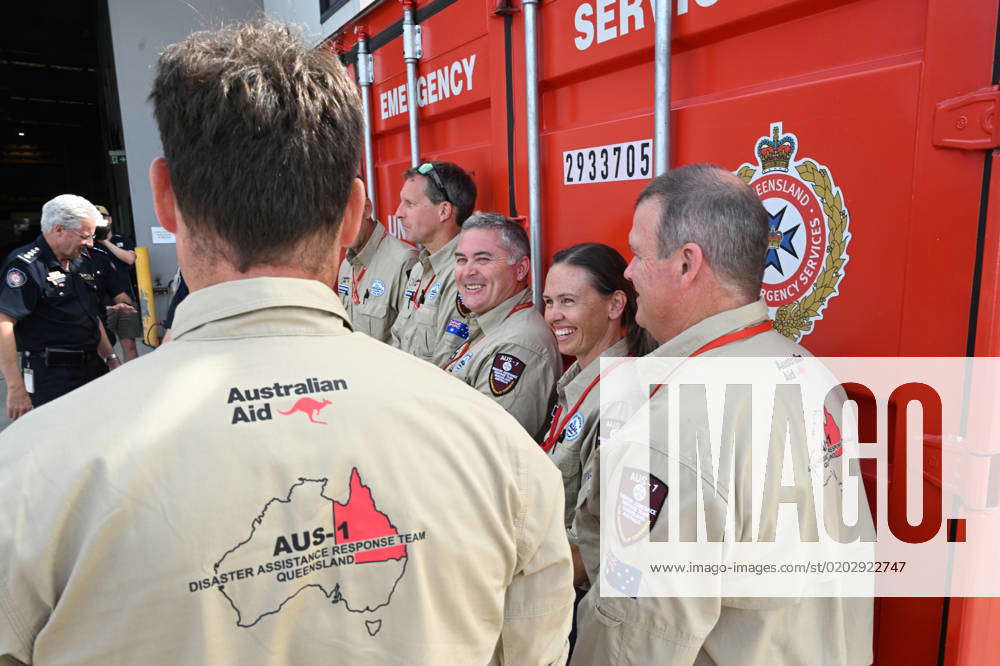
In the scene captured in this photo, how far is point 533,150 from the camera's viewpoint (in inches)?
78.3

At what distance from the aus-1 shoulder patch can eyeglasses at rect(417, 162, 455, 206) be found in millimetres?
852

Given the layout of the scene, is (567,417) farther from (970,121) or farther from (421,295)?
(421,295)

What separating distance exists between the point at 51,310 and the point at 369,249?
1509 millimetres

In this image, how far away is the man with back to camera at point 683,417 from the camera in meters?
1.02

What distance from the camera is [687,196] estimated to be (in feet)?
3.99

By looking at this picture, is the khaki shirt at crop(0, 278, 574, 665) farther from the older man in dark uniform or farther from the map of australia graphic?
the older man in dark uniform

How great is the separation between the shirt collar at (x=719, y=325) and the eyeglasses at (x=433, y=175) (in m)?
1.57

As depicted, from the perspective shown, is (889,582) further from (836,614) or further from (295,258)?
(295,258)

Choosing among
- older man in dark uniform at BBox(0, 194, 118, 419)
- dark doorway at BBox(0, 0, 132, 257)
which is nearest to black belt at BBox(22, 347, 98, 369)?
older man in dark uniform at BBox(0, 194, 118, 419)

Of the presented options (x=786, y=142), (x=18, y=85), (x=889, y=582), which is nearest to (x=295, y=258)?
(x=786, y=142)

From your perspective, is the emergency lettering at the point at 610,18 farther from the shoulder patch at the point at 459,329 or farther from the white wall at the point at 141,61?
the white wall at the point at 141,61

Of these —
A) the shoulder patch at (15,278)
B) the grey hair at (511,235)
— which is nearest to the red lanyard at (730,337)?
the grey hair at (511,235)

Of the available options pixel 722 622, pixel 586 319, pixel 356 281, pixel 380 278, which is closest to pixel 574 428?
pixel 586 319

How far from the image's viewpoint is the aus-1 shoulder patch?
1988 mm
